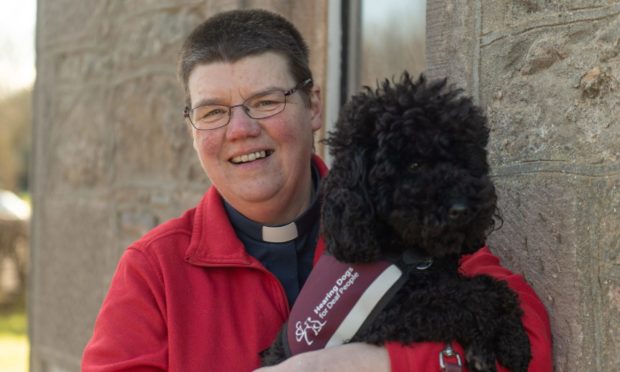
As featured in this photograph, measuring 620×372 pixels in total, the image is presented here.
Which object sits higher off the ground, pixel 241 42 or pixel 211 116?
pixel 241 42

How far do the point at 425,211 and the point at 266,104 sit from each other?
35.6 inches

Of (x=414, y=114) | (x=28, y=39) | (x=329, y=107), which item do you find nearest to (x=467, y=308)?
(x=414, y=114)

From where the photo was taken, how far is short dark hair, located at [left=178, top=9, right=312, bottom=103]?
2.60m

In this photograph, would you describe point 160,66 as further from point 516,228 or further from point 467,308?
point 467,308

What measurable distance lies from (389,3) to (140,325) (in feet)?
6.51

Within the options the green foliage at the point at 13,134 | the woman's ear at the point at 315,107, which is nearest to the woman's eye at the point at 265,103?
the woman's ear at the point at 315,107

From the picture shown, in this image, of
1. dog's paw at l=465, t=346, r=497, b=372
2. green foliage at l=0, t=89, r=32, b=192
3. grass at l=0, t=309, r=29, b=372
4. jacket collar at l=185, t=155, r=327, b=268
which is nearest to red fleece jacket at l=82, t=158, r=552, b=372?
jacket collar at l=185, t=155, r=327, b=268

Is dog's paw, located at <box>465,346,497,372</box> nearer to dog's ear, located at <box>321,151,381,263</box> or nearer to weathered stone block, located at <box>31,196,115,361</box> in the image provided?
dog's ear, located at <box>321,151,381,263</box>

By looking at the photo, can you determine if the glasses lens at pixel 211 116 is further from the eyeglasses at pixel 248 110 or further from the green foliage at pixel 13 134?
the green foliage at pixel 13 134

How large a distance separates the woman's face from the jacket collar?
10 centimetres

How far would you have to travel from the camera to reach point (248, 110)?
2580mm

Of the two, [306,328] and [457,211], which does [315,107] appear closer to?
[306,328]

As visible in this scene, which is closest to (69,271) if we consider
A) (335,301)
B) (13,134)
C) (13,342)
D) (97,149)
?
(97,149)

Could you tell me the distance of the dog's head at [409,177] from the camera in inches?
74.2
